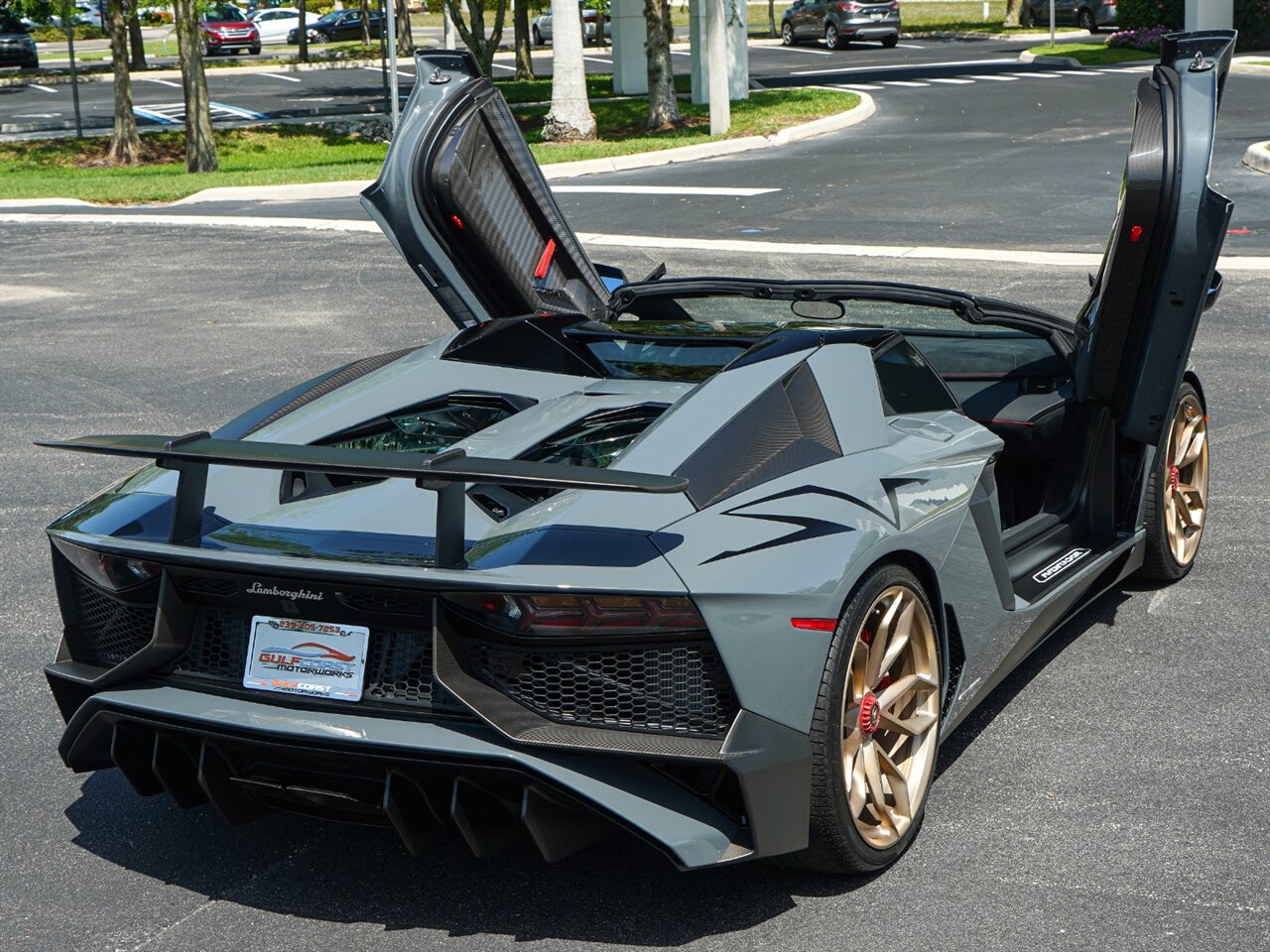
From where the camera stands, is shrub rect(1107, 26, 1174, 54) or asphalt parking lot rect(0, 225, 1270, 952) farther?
shrub rect(1107, 26, 1174, 54)

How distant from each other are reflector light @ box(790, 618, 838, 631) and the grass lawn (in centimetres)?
3257

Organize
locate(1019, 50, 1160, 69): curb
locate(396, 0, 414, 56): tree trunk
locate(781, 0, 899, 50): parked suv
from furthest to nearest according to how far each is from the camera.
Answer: locate(396, 0, 414, 56): tree trunk
locate(781, 0, 899, 50): parked suv
locate(1019, 50, 1160, 69): curb

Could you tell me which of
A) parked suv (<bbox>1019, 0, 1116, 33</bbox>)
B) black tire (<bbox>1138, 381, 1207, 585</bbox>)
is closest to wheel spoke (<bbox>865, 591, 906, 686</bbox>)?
black tire (<bbox>1138, 381, 1207, 585</bbox>)

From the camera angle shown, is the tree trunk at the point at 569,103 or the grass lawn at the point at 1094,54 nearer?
the tree trunk at the point at 569,103

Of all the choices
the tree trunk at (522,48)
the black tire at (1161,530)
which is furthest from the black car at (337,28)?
the black tire at (1161,530)

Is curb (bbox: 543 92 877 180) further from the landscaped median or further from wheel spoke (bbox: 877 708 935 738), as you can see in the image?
wheel spoke (bbox: 877 708 935 738)

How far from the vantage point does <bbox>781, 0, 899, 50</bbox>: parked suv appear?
4603 cm

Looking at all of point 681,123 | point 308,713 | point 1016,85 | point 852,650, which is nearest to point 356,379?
point 308,713

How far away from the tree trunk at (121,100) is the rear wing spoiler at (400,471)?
24.9 m

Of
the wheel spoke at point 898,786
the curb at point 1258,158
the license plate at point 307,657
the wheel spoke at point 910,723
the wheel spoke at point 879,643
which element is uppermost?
the license plate at point 307,657

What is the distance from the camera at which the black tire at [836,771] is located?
11.8ft

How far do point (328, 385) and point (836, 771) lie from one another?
7.13 ft

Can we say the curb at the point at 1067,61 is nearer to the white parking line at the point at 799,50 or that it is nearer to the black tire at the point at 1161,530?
the white parking line at the point at 799,50

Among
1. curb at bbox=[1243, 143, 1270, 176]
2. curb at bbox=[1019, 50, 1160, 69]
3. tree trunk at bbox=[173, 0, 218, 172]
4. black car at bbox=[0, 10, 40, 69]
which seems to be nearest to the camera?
curb at bbox=[1243, 143, 1270, 176]
